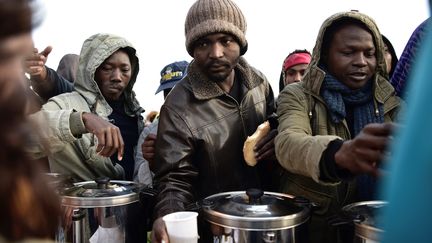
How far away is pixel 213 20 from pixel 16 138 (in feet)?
5.70

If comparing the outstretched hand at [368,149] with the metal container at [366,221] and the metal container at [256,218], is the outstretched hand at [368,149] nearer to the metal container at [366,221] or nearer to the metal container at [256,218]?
the metal container at [366,221]

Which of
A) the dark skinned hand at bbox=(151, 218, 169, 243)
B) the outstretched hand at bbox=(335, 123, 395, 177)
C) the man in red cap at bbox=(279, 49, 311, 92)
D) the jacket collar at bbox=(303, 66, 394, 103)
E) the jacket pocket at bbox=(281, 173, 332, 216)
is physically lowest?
the dark skinned hand at bbox=(151, 218, 169, 243)

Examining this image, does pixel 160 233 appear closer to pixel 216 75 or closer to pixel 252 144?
pixel 252 144

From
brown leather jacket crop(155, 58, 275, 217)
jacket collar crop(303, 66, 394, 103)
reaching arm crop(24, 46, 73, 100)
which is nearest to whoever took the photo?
jacket collar crop(303, 66, 394, 103)

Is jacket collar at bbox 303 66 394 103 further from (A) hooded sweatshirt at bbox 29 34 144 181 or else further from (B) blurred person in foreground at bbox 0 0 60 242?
(B) blurred person in foreground at bbox 0 0 60 242

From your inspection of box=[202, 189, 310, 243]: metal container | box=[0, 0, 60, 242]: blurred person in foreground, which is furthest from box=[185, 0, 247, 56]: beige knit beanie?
box=[0, 0, 60, 242]: blurred person in foreground

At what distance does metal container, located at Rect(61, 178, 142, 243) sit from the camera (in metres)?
1.83

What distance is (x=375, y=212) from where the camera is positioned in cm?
152

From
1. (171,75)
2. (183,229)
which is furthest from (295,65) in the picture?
(183,229)

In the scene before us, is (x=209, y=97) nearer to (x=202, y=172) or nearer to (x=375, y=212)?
(x=202, y=172)

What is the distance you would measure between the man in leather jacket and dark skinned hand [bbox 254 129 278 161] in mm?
31

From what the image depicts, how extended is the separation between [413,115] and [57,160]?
229 cm

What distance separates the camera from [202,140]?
215 cm

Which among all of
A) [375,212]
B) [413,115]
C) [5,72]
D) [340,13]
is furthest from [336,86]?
[5,72]
